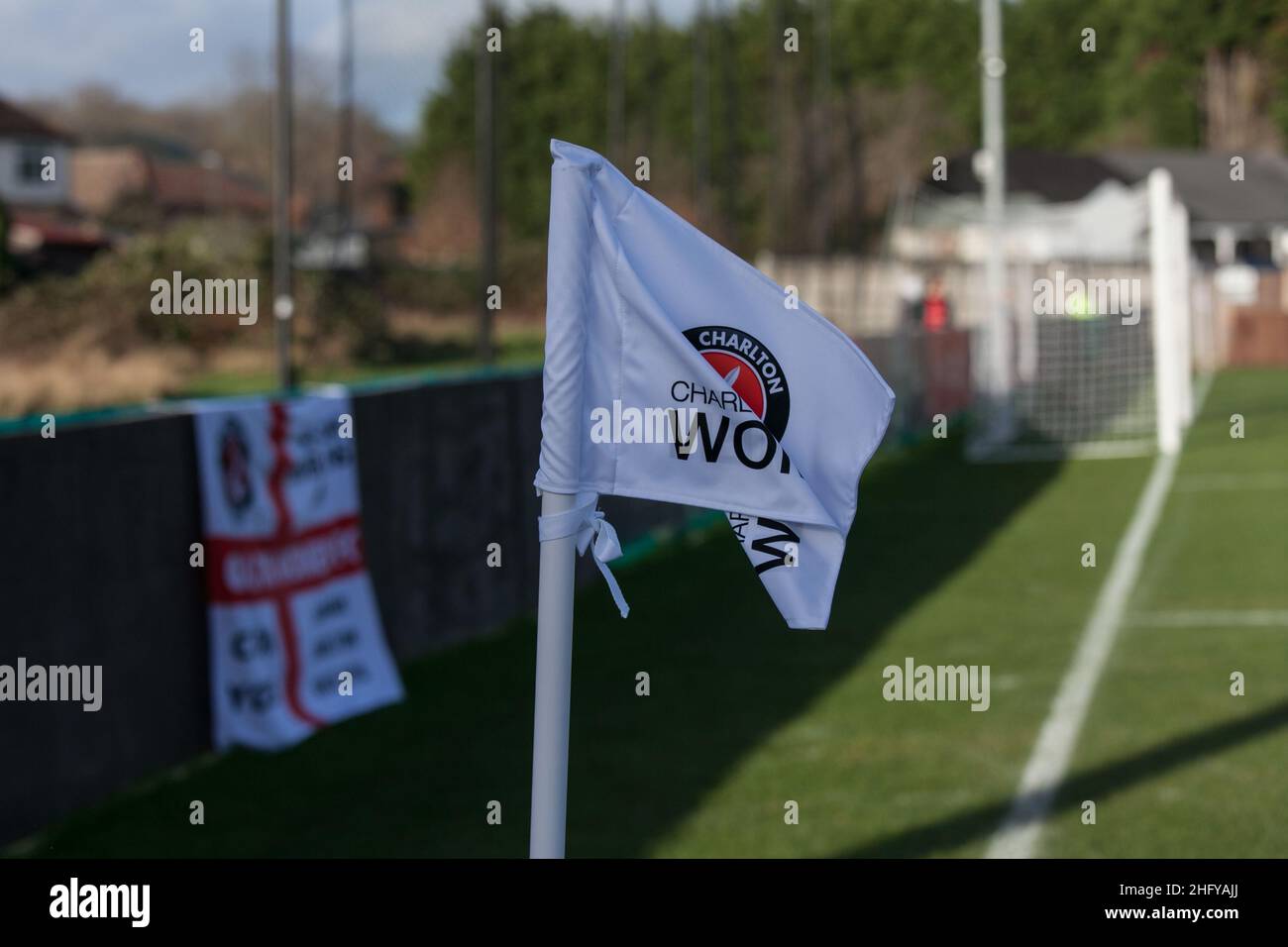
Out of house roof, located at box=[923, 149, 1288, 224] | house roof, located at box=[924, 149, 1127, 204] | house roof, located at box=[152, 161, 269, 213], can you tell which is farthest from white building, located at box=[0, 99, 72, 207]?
house roof, located at box=[924, 149, 1127, 204]

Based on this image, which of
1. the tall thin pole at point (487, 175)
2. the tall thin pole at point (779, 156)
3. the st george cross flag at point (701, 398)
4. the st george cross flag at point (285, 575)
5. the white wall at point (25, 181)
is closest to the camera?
the st george cross flag at point (701, 398)

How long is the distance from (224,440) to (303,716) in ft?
4.50

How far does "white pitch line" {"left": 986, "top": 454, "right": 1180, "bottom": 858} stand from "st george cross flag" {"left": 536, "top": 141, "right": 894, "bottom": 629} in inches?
131

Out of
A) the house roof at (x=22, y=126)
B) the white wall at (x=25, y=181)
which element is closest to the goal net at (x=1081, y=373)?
the white wall at (x=25, y=181)

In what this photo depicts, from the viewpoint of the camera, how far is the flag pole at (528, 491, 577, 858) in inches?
151

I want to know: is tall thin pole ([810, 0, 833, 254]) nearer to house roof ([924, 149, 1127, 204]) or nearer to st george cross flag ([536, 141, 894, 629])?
house roof ([924, 149, 1127, 204])

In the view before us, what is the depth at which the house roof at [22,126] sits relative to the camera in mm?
86750

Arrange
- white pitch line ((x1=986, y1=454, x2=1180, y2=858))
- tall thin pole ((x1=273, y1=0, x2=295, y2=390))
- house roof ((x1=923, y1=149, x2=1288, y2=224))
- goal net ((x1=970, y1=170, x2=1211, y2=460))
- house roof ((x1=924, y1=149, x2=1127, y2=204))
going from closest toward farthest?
1. white pitch line ((x1=986, y1=454, x2=1180, y2=858))
2. tall thin pole ((x1=273, y1=0, x2=295, y2=390))
3. goal net ((x1=970, y1=170, x2=1211, y2=460))
4. house roof ((x1=924, y1=149, x2=1127, y2=204))
5. house roof ((x1=923, y1=149, x2=1288, y2=224))

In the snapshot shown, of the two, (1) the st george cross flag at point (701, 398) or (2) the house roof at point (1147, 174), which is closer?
(1) the st george cross flag at point (701, 398)

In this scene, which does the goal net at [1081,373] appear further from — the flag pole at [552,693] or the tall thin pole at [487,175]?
the flag pole at [552,693]

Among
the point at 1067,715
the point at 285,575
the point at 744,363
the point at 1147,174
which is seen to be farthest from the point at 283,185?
the point at 1147,174

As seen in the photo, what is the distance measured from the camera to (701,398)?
401 cm

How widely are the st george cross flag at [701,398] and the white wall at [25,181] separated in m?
86.8

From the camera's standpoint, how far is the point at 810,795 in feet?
26.5
